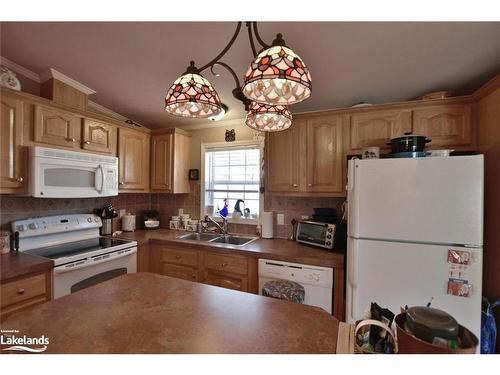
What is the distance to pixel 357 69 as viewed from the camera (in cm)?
170

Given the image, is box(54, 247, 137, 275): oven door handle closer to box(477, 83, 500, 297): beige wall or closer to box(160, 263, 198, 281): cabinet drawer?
box(160, 263, 198, 281): cabinet drawer

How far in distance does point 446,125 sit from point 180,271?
266 centimetres

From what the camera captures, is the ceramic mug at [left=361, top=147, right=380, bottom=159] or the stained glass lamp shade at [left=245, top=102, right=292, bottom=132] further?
the ceramic mug at [left=361, top=147, right=380, bottom=159]

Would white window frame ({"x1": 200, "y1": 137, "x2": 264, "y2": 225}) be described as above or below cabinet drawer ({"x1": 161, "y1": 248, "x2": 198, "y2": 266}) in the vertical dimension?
above

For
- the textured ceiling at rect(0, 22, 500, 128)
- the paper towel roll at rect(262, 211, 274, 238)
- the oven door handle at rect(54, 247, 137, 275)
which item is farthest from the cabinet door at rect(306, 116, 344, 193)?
the oven door handle at rect(54, 247, 137, 275)

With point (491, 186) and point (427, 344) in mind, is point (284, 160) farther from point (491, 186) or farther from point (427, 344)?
point (427, 344)

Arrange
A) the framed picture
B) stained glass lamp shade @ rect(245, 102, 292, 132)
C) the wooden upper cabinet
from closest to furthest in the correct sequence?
stained glass lamp shade @ rect(245, 102, 292, 132)
the wooden upper cabinet
the framed picture

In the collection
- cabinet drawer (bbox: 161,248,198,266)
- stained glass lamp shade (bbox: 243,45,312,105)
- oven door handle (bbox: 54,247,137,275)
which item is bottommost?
cabinet drawer (bbox: 161,248,198,266)

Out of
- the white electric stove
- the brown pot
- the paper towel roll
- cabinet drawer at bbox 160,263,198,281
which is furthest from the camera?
the paper towel roll

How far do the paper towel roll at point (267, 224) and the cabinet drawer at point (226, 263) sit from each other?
1.70 feet

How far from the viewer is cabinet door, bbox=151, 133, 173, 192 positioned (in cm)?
278

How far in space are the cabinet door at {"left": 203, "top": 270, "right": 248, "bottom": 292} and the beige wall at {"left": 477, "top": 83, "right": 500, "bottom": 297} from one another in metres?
1.75

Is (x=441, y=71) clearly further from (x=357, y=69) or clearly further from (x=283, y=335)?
(x=283, y=335)

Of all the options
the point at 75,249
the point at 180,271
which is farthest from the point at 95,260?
the point at 180,271
